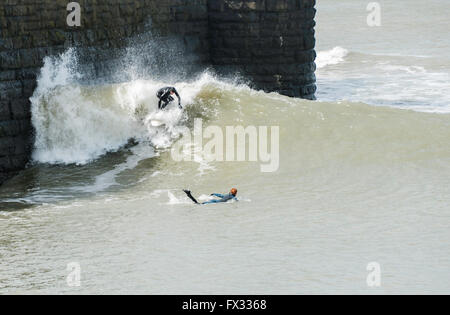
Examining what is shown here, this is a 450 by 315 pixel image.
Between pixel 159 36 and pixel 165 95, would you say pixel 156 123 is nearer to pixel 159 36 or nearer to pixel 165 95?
pixel 165 95

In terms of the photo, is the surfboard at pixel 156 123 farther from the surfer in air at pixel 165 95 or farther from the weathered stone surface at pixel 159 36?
the weathered stone surface at pixel 159 36

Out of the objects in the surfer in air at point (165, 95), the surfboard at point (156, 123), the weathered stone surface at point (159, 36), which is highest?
the weathered stone surface at point (159, 36)

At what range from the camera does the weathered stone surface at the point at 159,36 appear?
714 inches

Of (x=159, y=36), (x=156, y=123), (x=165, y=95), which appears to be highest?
(x=159, y=36)

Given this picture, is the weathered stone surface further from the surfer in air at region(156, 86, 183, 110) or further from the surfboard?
the surfboard

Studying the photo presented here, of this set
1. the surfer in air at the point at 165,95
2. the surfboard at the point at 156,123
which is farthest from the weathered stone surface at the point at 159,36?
the surfboard at the point at 156,123

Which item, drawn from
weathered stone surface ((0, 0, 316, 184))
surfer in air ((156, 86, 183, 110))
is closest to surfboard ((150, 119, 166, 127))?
surfer in air ((156, 86, 183, 110))

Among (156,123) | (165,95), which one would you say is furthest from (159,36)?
(156,123)

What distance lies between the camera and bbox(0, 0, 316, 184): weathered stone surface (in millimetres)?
18141

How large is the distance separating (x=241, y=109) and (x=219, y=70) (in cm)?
308

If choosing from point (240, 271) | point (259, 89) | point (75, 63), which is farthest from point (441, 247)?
point (259, 89)

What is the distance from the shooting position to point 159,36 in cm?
2242

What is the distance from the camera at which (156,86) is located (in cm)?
2128

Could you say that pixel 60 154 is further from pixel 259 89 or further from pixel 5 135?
pixel 259 89
